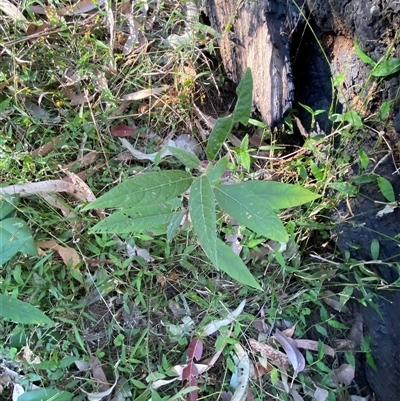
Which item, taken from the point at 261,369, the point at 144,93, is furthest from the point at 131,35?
the point at 261,369

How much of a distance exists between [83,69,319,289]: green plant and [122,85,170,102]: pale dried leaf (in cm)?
60

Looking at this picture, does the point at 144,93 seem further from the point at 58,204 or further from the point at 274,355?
the point at 274,355

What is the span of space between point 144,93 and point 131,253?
57 centimetres

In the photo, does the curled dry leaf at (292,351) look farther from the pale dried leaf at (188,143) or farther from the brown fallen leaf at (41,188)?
the brown fallen leaf at (41,188)

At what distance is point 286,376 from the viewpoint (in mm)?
1421

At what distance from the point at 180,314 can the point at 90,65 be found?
937 mm

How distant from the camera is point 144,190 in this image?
88cm

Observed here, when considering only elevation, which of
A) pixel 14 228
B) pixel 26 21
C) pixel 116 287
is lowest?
pixel 116 287

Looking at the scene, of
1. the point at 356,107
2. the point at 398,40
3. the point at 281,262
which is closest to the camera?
the point at 398,40

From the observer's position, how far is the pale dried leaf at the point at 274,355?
1.42 metres

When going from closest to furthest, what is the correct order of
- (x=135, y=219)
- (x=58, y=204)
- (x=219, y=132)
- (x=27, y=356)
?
(x=219, y=132) → (x=135, y=219) → (x=27, y=356) → (x=58, y=204)

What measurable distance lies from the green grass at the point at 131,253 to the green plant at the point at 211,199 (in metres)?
0.34

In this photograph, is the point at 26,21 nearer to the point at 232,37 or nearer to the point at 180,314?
the point at 232,37

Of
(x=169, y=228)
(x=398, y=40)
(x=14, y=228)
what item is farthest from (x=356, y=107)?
(x=14, y=228)
